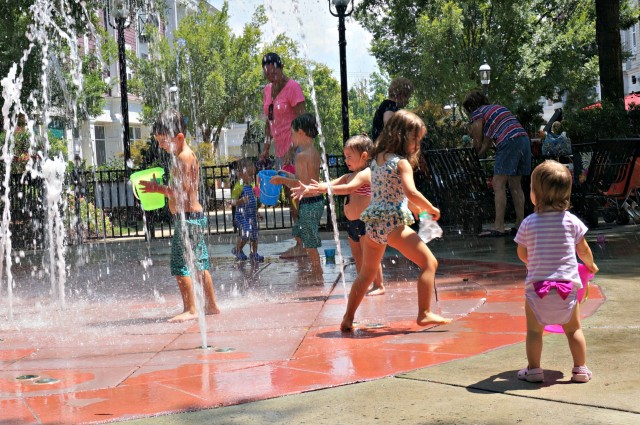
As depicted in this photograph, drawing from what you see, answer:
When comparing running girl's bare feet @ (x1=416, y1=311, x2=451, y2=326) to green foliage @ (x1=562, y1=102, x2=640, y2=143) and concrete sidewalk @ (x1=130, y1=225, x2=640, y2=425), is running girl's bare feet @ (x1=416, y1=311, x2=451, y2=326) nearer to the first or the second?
concrete sidewalk @ (x1=130, y1=225, x2=640, y2=425)

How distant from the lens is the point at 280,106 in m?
10.3

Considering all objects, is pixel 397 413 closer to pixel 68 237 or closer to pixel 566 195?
pixel 566 195

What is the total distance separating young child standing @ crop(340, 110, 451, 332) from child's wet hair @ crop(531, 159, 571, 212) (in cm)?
128

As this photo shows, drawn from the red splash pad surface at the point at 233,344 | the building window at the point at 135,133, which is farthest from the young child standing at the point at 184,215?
the building window at the point at 135,133

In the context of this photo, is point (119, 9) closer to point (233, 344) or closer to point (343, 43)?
point (343, 43)

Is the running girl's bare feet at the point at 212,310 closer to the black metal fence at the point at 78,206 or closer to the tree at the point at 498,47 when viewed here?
the black metal fence at the point at 78,206

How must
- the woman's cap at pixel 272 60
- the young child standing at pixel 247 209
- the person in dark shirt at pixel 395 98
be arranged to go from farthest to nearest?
the young child standing at pixel 247 209, the woman's cap at pixel 272 60, the person in dark shirt at pixel 395 98

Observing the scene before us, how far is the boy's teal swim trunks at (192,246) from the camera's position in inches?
257

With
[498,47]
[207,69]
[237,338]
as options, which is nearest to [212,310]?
[237,338]

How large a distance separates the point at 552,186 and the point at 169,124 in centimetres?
321

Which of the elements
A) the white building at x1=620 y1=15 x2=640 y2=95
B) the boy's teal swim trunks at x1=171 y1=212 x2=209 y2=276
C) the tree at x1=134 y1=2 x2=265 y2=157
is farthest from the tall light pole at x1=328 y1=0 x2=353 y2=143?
the white building at x1=620 y1=15 x2=640 y2=95

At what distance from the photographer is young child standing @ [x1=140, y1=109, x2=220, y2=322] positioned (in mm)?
6531

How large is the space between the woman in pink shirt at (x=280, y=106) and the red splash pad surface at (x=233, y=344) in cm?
262

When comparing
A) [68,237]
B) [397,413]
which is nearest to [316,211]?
[397,413]
